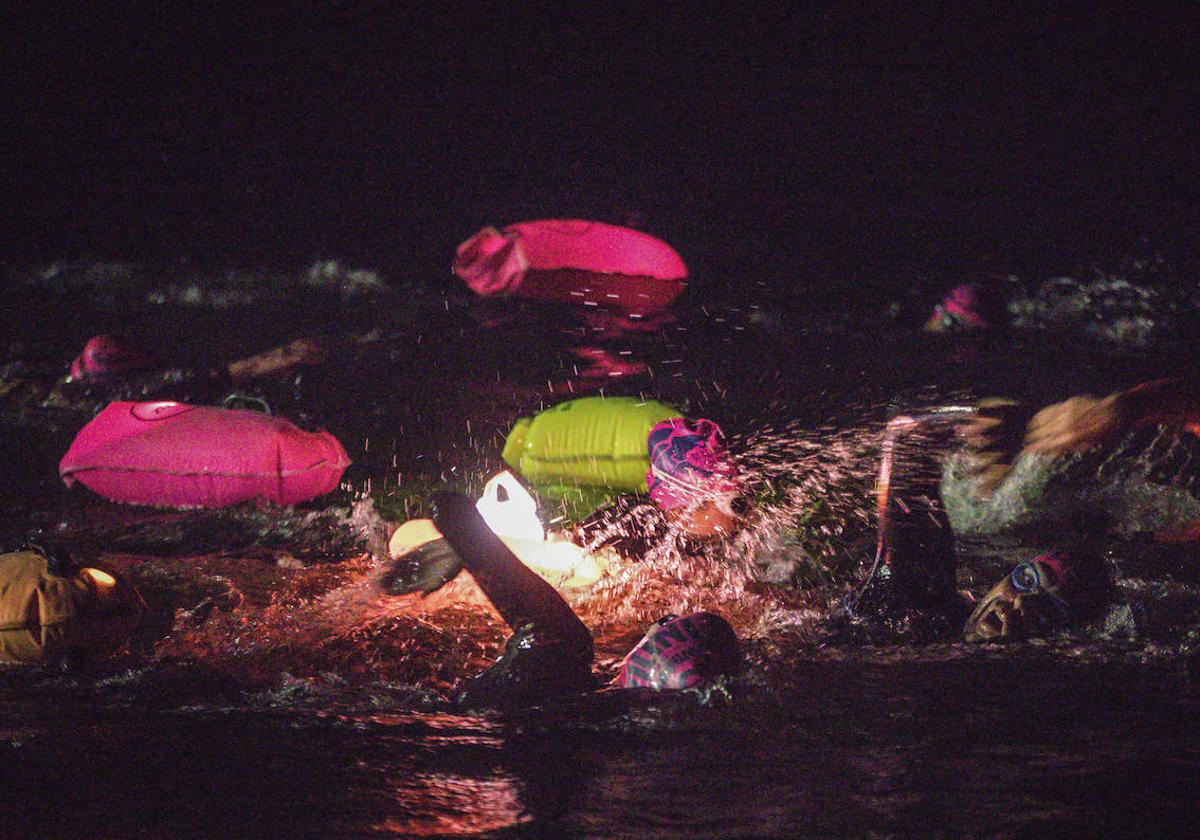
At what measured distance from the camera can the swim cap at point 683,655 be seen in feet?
11.9

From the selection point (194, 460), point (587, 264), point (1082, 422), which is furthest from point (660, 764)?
point (587, 264)

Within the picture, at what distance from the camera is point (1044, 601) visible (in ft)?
13.8

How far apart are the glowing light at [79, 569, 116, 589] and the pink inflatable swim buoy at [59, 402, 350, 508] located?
2.20 metres

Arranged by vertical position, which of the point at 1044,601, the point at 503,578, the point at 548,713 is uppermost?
the point at 503,578

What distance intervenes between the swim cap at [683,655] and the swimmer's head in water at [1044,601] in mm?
1215

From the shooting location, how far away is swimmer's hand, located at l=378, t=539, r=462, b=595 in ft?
12.4

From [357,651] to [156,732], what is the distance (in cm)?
113

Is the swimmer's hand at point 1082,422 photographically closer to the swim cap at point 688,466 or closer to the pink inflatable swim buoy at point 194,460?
the swim cap at point 688,466

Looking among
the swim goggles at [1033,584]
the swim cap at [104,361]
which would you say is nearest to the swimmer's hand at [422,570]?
the swim goggles at [1033,584]

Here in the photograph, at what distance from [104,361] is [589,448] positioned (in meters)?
5.44

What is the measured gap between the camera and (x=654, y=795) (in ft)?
9.27

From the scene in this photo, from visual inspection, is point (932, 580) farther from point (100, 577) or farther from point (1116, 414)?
point (100, 577)

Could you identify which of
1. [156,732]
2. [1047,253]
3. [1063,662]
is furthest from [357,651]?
[1047,253]

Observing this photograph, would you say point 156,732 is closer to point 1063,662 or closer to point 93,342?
point 1063,662
